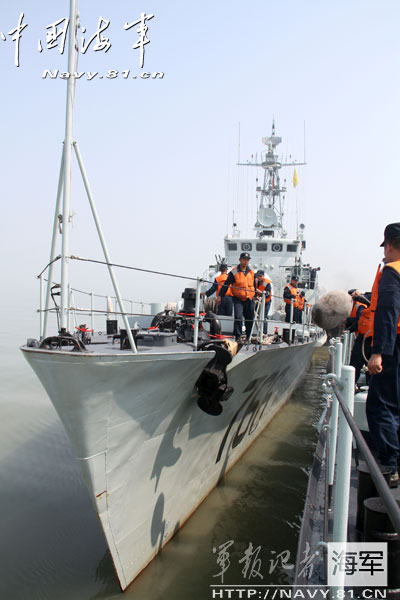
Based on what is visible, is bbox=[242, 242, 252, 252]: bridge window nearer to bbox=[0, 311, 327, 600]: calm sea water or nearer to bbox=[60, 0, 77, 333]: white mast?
bbox=[0, 311, 327, 600]: calm sea water

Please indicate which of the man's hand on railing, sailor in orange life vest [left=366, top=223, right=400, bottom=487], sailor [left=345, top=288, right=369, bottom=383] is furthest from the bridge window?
the man's hand on railing

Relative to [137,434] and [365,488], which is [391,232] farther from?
[137,434]

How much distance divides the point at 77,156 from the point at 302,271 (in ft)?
40.7

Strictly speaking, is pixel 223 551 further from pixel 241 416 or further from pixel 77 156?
pixel 77 156

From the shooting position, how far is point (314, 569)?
98.0 inches

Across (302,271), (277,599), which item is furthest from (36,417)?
(302,271)

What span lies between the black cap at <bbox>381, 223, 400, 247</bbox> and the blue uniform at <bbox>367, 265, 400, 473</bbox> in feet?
0.91

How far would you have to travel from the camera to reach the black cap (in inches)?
116

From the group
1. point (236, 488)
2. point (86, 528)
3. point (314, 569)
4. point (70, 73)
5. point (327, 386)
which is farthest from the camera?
point (236, 488)

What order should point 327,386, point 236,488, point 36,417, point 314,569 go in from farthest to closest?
point 36,417, point 236,488, point 314,569, point 327,386

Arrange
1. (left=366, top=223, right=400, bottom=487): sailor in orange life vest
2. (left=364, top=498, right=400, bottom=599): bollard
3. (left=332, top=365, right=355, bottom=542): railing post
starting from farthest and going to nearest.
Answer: (left=366, top=223, right=400, bottom=487): sailor in orange life vest < (left=364, top=498, right=400, bottom=599): bollard < (left=332, top=365, right=355, bottom=542): railing post

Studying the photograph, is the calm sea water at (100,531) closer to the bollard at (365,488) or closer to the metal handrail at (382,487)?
the bollard at (365,488)

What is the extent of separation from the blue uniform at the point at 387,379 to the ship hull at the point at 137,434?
150 cm

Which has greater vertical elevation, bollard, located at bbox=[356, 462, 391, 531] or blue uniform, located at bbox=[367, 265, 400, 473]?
blue uniform, located at bbox=[367, 265, 400, 473]
